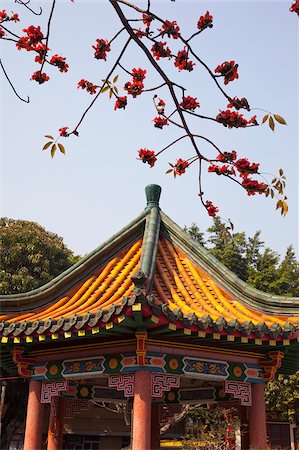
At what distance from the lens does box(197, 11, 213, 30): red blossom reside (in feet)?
14.6

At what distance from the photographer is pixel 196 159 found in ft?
15.9

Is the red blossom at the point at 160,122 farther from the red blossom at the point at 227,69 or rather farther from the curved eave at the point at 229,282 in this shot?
the curved eave at the point at 229,282

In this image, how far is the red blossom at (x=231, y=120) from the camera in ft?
15.3

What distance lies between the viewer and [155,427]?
10930 millimetres

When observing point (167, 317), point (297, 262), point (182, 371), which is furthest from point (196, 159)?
point (297, 262)

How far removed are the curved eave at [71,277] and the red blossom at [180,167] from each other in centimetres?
452

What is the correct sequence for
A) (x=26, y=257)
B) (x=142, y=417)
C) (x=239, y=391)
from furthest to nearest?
(x=26, y=257), (x=239, y=391), (x=142, y=417)

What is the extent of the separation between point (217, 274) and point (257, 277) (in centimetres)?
2121

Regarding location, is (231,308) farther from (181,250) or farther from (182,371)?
(181,250)

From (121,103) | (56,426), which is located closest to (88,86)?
(121,103)

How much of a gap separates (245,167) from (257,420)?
483cm

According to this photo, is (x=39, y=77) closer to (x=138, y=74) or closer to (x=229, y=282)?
(x=138, y=74)

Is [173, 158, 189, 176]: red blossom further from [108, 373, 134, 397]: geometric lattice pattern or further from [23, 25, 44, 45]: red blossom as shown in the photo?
[108, 373, 134, 397]: geometric lattice pattern

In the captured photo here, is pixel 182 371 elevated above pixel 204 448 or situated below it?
above
